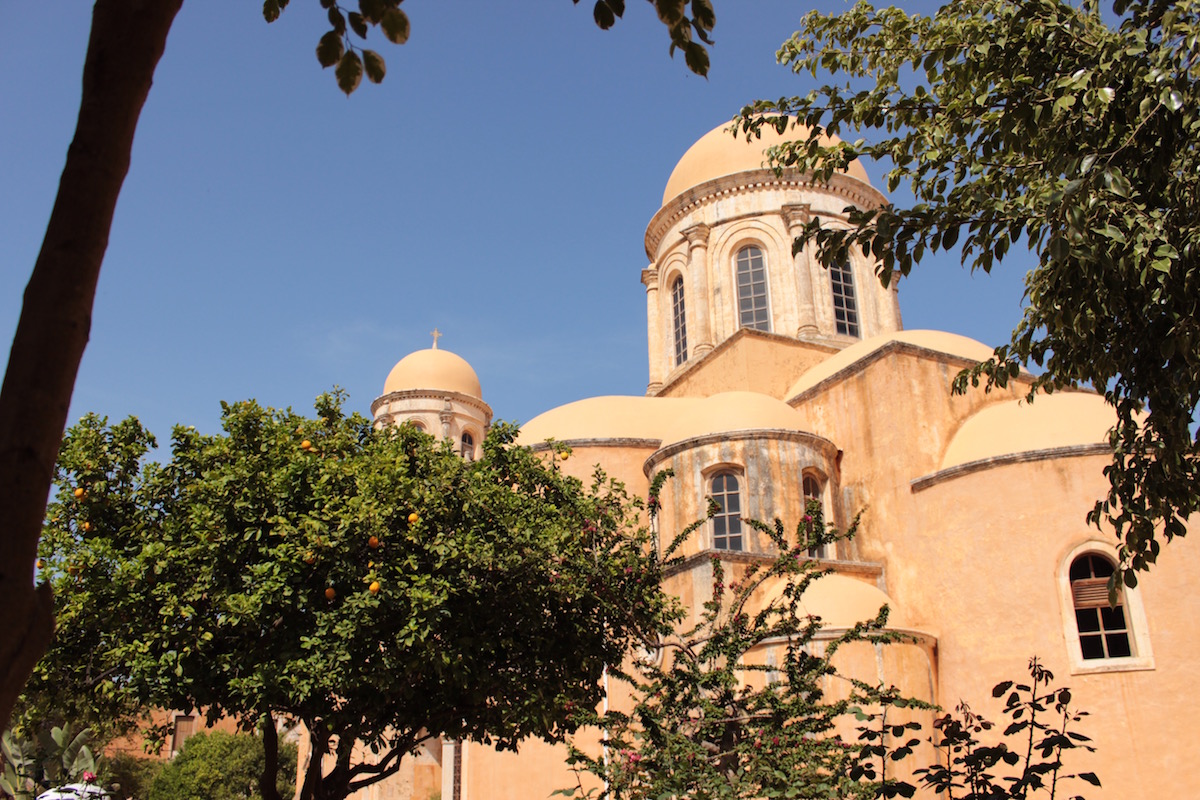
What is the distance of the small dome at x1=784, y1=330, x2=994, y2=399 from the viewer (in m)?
17.7

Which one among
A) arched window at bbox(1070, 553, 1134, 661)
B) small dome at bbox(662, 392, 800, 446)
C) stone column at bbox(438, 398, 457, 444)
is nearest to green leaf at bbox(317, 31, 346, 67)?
arched window at bbox(1070, 553, 1134, 661)

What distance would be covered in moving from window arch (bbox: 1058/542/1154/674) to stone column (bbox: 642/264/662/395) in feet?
39.3

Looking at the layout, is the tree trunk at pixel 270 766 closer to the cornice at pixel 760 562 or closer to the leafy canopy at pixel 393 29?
the cornice at pixel 760 562

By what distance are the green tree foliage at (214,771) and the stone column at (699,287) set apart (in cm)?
1762

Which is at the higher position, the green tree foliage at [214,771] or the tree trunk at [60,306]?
the tree trunk at [60,306]

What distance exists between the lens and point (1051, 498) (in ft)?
45.9

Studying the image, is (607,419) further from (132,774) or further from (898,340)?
(132,774)

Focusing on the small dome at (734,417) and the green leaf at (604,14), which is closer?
the green leaf at (604,14)

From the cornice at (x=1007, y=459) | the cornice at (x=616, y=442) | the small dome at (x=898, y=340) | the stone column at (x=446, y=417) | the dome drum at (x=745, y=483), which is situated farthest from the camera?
the stone column at (x=446, y=417)

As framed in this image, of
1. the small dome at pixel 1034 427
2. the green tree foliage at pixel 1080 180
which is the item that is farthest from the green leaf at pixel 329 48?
the small dome at pixel 1034 427

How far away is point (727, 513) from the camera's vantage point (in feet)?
53.7

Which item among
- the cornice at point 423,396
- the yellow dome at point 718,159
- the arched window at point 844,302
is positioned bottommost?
the arched window at point 844,302

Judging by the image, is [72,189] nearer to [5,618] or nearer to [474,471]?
[5,618]

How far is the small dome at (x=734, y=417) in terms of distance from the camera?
54.7 feet
